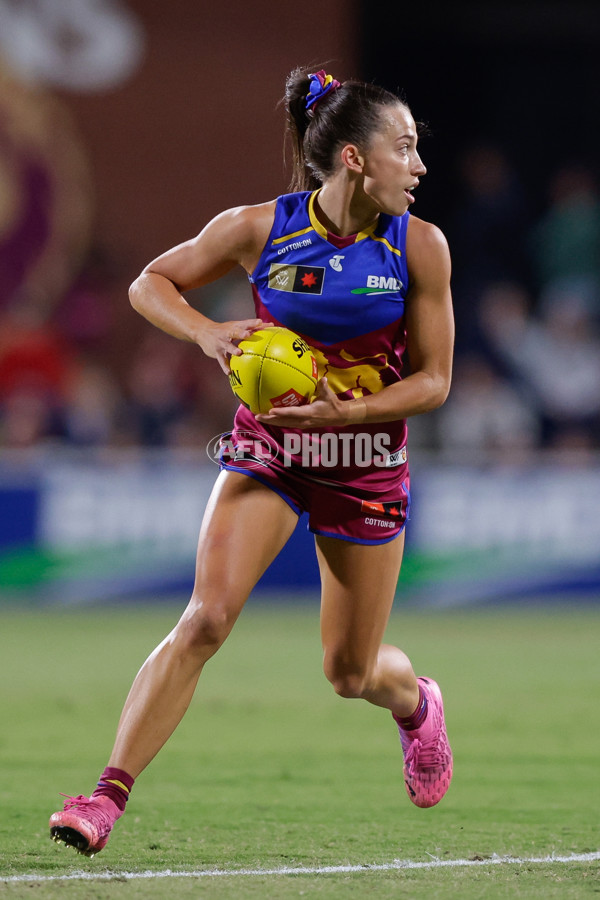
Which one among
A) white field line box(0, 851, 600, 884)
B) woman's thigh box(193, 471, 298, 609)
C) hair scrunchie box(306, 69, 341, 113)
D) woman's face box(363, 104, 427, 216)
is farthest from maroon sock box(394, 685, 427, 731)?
hair scrunchie box(306, 69, 341, 113)

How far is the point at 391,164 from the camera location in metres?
4.58

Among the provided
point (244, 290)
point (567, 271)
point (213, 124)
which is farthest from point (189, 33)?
point (567, 271)

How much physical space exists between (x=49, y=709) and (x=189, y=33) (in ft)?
29.6

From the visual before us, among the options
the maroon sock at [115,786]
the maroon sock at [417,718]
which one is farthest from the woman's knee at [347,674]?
the maroon sock at [115,786]

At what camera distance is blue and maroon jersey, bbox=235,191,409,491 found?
4.68 m

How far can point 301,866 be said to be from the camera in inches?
178

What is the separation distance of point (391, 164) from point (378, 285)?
408 mm

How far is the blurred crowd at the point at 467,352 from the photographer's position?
12.8m

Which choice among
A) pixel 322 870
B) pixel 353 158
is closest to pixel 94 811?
pixel 322 870

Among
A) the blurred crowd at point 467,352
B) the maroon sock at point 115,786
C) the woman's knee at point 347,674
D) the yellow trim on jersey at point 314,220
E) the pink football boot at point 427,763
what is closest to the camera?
the maroon sock at point 115,786

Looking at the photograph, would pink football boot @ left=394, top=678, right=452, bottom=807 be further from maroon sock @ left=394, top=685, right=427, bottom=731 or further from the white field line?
the white field line

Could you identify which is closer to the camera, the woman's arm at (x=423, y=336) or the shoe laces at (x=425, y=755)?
the woman's arm at (x=423, y=336)

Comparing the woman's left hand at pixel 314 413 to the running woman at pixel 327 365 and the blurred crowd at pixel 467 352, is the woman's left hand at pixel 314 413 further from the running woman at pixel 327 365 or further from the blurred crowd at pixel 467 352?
the blurred crowd at pixel 467 352

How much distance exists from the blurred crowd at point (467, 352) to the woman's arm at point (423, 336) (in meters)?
8.00
